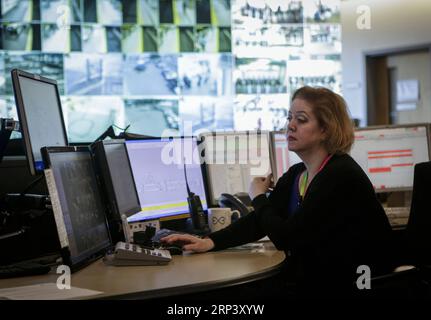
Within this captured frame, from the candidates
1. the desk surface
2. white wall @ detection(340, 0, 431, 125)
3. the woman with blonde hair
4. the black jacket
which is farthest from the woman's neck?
white wall @ detection(340, 0, 431, 125)

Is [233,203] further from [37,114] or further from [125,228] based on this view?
[37,114]

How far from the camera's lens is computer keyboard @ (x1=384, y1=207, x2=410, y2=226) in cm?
292

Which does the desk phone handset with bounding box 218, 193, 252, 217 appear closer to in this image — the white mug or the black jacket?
the white mug

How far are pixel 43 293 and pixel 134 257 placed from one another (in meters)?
0.44

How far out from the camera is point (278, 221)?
2.03 metres

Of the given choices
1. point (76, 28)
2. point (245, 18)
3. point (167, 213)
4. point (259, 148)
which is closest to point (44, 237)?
point (167, 213)

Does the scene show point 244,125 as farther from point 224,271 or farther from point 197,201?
point 224,271

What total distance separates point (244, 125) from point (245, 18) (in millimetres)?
1191

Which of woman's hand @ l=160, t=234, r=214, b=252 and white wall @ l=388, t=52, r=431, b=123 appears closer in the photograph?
woman's hand @ l=160, t=234, r=214, b=252

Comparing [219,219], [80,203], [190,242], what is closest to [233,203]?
[219,219]

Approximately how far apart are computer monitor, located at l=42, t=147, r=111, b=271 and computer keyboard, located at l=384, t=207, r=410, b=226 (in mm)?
1488

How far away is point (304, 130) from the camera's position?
2.16 m

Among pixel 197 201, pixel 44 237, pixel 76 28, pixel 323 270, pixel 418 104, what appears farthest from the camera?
pixel 418 104

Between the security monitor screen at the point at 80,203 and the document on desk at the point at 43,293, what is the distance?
187 mm
